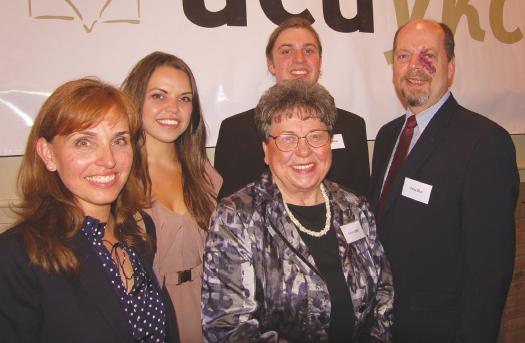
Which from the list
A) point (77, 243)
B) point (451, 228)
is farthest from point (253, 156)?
point (77, 243)

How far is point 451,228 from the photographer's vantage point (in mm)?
1929

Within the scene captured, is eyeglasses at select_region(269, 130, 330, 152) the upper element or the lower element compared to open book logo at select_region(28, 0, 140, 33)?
lower

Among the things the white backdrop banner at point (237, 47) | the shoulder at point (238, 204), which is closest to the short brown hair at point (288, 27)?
the white backdrop banner at point (237, 47)

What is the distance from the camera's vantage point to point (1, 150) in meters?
2.42

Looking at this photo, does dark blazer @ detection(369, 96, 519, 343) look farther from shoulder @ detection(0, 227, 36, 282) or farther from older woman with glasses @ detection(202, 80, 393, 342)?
shoulder @ detection(0, 227, 36, 282)

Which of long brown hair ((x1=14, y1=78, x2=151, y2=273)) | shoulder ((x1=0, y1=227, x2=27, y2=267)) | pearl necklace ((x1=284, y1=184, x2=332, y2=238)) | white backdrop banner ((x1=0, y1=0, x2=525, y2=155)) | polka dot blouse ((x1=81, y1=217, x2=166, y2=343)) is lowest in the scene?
polka dot blouse ((x1=81, y1=217, x2=166, y2=343))

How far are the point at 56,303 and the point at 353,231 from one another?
1155 millimetres

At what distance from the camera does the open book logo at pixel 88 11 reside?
2.43 metres

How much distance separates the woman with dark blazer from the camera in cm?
123

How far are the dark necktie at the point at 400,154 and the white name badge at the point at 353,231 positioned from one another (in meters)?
0.42

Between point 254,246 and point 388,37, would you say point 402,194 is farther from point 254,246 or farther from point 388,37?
point 388,37

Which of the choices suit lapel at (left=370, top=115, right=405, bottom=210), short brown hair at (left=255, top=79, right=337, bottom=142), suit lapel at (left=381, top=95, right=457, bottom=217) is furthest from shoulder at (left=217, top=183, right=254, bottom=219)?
suit lapel at (left=370, top=115, right=405, bottom=210)

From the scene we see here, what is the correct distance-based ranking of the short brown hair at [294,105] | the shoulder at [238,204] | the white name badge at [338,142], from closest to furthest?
the shoulder at [238,204] → the short brown hair at [294,105] → the white name badge at [338,142]

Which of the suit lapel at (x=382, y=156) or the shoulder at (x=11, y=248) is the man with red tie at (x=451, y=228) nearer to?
the suit lapel at (x=382, y=156)
